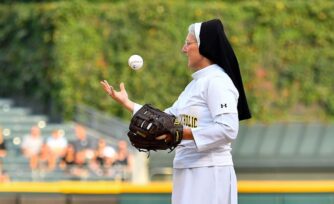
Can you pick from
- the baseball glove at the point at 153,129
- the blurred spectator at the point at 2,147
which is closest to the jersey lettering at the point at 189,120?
the baseball glove at the point at 153,129

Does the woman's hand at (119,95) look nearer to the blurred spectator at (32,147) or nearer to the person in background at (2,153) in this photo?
the person in background at (2,153)

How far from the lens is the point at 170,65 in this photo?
2395 cm

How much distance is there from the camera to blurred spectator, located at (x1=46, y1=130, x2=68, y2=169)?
62.0ft

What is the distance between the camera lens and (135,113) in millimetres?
5438

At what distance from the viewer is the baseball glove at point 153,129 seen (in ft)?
17.4

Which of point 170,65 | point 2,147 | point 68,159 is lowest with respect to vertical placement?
point 68,159

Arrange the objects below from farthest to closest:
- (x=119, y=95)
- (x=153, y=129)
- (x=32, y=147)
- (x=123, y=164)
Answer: (x=32, y=147)
(x=123, y=164)
(x=119, y=95)
(x=153, y=129)

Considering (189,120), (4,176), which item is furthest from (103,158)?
(189,120)

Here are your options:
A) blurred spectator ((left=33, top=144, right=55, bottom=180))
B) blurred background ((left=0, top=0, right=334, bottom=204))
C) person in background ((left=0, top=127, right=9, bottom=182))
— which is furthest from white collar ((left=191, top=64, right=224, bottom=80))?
blurred background ((left=0, top=0, right=334, bottom=204))

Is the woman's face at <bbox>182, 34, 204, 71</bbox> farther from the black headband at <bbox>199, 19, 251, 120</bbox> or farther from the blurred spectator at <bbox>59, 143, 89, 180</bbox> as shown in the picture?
the blurred spectator at <bbox>59, 143, 89, 180</bbox>

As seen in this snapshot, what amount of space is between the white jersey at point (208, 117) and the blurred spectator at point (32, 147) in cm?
1364

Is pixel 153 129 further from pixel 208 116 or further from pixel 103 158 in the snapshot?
pixel 103 158

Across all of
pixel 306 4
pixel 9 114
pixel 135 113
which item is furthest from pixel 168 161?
pixel 135 113

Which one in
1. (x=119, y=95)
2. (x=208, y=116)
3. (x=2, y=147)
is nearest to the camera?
(x=208, y=116)
